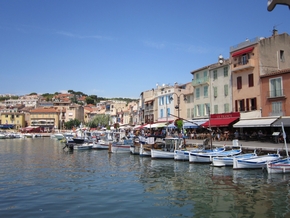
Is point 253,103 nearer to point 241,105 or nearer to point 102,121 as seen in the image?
point 241,105

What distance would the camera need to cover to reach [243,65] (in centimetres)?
4000

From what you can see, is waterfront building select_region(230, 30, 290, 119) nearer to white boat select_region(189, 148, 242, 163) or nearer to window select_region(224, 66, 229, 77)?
window select_region(224, 66, 229, 77)

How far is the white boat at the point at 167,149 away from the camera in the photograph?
32334 millimetres

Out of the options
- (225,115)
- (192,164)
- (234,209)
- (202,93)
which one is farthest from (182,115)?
(234,209)

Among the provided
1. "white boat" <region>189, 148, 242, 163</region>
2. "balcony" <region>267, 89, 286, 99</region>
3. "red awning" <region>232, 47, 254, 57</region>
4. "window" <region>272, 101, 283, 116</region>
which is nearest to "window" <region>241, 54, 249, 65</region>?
"red awning" <region>232, 47, 254, 57</region>

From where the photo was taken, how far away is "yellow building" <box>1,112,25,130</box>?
140 metres

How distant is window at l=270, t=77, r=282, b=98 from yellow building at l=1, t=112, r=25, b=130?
12987cm

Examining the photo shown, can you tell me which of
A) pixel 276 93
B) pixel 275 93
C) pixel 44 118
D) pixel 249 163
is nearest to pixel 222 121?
pixel 275 93

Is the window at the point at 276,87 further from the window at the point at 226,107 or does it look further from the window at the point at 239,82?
the window at the point at 226,107

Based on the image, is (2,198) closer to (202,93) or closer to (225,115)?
(225,115)

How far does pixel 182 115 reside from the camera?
58531 millimetres

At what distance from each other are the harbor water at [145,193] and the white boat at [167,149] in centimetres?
735

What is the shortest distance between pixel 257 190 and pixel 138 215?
799 cm

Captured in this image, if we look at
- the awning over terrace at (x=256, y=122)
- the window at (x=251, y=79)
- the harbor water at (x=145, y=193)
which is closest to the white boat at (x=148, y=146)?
the harbor water at (x=145, y=193)
